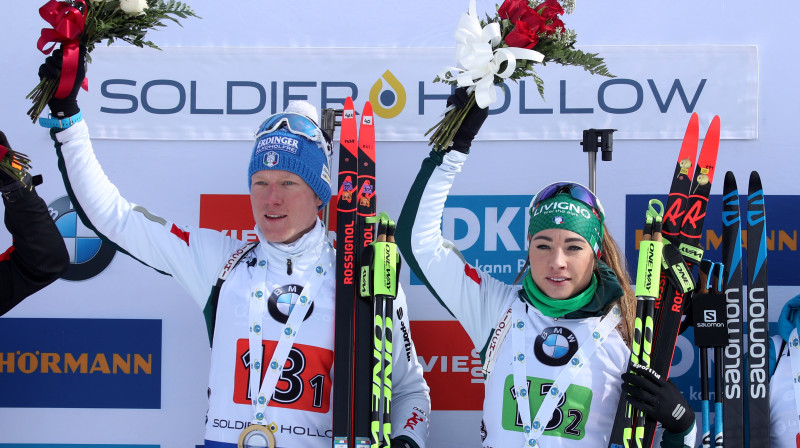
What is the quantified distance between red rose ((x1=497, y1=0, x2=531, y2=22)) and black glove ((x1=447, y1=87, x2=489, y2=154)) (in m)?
0.27

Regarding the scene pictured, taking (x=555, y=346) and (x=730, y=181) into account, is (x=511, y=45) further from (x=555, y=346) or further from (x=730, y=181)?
(x=730, y=181)

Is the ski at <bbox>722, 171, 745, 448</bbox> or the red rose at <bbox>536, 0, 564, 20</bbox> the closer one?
the red rose at <bbox>536, 0, 564, 20</bbox>

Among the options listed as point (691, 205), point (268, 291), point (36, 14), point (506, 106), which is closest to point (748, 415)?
point (691, 205)

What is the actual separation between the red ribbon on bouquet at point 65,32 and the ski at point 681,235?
81.2 inches

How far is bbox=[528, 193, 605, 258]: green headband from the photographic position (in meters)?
2.60

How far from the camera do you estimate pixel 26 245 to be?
2693 millimetres

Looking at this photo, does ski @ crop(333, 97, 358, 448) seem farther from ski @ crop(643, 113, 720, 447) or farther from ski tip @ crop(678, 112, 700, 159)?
ski tip @ crop(678, 112, 700, 159)

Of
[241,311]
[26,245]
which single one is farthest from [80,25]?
[241,311]

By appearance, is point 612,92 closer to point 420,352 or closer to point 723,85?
point 723,85

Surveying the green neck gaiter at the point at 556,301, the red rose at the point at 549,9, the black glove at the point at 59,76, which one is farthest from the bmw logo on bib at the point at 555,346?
the black glove at the point at 59,76

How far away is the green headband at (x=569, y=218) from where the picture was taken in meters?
2.60

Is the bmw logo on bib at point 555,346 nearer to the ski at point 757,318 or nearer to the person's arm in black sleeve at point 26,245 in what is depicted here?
the ski at point 757,318

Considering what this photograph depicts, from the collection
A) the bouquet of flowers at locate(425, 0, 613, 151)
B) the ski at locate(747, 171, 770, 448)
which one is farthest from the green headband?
the ski at locate(747, 171, 770, 448)

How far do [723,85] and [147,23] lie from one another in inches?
95.5
